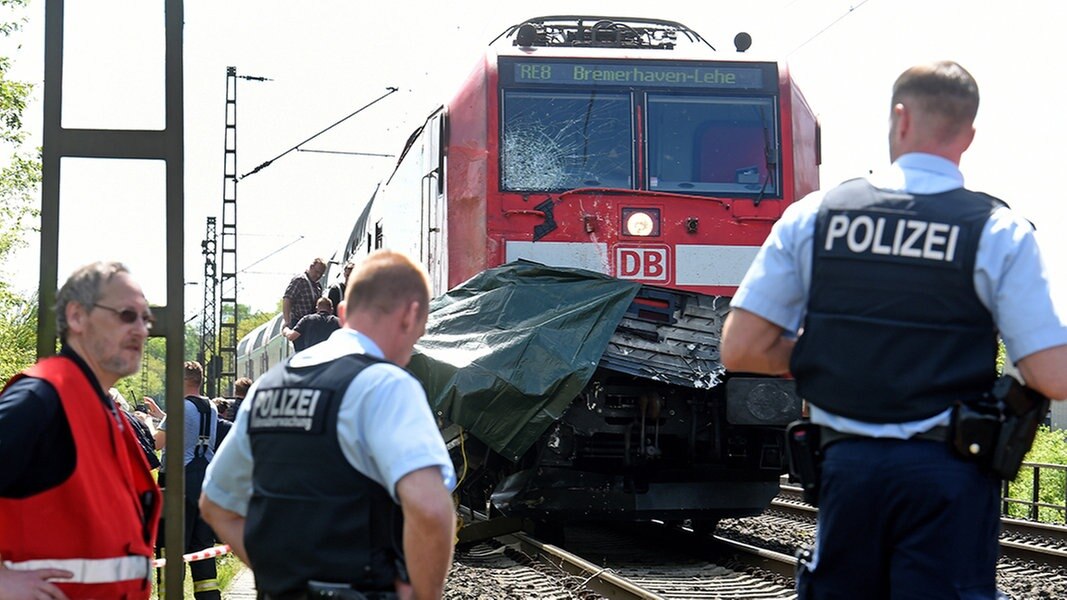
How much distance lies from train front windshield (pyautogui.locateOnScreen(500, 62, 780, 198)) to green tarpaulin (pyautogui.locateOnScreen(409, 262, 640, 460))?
3.44 feet

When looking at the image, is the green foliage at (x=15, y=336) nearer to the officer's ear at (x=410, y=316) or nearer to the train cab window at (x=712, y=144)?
the train cab window at (x=712, y=144)

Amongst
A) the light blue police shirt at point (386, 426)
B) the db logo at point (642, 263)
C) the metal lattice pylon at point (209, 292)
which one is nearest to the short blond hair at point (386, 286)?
the light blue police shirt at point (386, 426)

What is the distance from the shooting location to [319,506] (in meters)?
3.43

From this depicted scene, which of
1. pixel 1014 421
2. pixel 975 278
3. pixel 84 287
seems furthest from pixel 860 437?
pixel 84 287

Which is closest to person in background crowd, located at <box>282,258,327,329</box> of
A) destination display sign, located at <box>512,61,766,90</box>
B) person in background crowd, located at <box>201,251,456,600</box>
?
destination display sign, located at <box>512,61,766,90</box>

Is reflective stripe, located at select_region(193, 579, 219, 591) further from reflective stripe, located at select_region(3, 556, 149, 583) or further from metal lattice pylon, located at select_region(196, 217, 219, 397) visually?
metal lattice pylon, located at select_region(196, 217, 219, 397)

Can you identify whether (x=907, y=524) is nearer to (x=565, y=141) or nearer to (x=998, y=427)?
(x=998, y=427)

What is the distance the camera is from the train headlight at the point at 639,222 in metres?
10.7

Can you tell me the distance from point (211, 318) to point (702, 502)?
124 feet

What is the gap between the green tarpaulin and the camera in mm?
9523

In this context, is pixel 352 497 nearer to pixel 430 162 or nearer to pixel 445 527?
pixel 445 527

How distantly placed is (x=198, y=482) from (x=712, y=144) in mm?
4483

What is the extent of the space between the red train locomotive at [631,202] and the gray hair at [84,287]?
20.0 feet

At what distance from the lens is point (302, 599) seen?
3477mm
